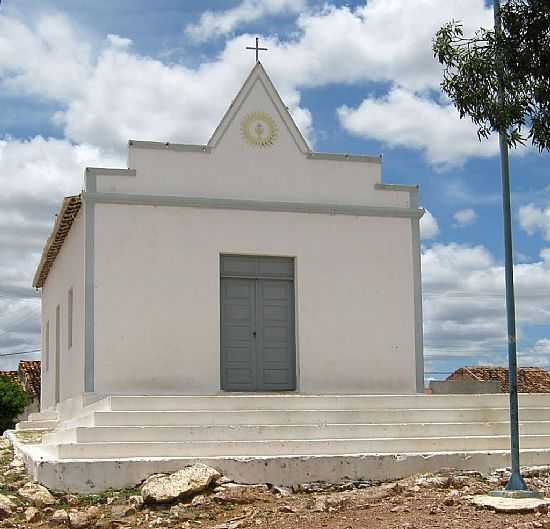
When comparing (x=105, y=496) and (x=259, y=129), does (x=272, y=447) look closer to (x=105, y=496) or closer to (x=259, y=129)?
(x=105, y=496)

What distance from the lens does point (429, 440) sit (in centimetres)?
1214

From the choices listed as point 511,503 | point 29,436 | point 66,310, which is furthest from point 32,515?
point 66,310

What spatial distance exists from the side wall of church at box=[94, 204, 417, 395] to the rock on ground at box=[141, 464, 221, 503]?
5023 millimetres

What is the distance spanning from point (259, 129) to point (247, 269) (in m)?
2.50

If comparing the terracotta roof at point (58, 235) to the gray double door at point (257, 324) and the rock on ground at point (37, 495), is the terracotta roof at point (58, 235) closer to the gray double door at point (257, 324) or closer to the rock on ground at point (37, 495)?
the gray double door at point (257, 324)

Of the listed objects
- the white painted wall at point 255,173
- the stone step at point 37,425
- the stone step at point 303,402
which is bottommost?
the stone step at point 37,425

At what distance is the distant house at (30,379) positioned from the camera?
2997cm

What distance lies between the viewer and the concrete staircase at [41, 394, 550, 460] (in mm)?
11414

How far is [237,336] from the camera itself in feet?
53.3

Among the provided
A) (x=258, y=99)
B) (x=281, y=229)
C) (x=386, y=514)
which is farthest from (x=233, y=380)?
(x=386, y=514)

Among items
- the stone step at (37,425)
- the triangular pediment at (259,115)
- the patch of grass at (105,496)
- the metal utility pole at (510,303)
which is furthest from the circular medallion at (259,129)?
the patch of grass at (105,496)

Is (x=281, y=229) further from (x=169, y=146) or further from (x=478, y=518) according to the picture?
(x=478, y=518)

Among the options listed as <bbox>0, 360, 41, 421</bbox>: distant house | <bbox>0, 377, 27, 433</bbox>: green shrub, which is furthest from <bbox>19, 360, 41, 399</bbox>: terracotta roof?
<bbox>0, 377, 27, 433</bbox>: green shrub

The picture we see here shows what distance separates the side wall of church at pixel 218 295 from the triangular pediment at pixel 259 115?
55.2 inches
